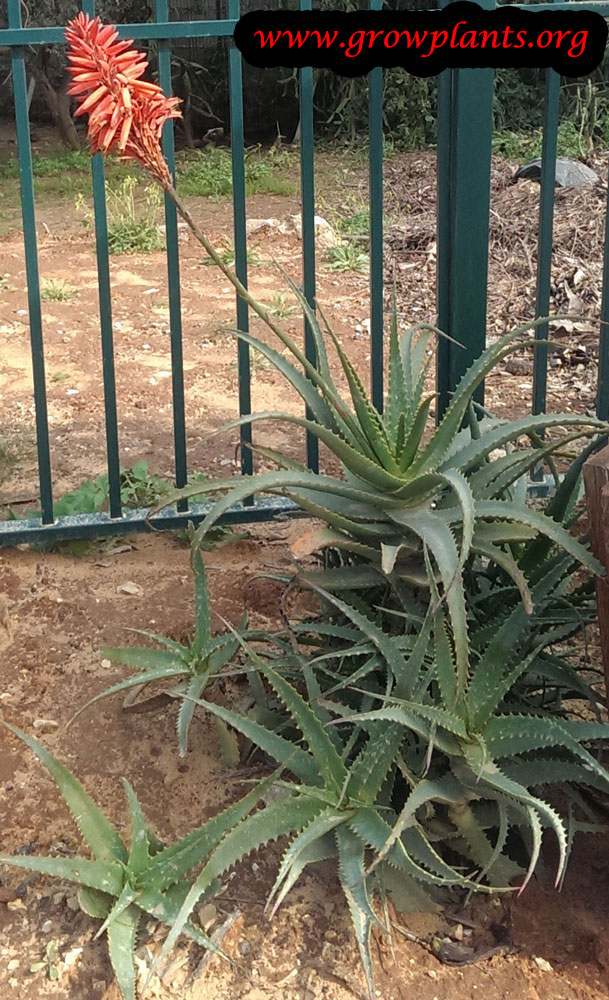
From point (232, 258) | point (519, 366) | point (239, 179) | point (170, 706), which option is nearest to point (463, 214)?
point (239, 179)

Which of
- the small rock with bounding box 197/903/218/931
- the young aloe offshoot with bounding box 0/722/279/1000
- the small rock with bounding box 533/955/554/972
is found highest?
the young aloe offshoot with bounding box 0/722/279/1000

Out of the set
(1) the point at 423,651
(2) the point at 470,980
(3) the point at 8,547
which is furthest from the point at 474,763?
(3) the point at 8,547

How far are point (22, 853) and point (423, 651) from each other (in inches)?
36.9

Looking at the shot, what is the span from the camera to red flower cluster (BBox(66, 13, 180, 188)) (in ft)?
5.64

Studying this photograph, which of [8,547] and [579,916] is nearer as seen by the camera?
[579,916]

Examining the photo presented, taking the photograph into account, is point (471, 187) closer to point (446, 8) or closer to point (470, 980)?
point (446, 8)

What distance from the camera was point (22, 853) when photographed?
7.17ft

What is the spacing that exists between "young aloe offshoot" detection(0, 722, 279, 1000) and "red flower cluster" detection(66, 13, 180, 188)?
3.32 ft

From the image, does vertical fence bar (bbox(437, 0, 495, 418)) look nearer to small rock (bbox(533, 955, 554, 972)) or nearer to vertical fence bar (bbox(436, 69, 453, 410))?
vertical fence bar (bbox(436, 69, 453, 410))

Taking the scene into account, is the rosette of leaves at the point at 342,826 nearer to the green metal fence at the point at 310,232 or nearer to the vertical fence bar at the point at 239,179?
the vertical fence bar at the point at 239,179

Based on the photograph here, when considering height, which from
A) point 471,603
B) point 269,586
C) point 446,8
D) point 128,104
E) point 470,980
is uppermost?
point 446,8

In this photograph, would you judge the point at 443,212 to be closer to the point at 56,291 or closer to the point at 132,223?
the point at 56,291

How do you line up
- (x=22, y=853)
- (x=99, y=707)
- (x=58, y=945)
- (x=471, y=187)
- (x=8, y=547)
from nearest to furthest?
(x=58, y=945) < (x=22, y=853) < (x=99, y=707) < (x=471, y=187) < (x=8, y=547)

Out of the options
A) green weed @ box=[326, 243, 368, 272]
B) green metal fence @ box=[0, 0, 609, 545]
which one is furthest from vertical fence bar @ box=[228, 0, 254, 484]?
green weed @ box=[326, 243, 368, 272]
